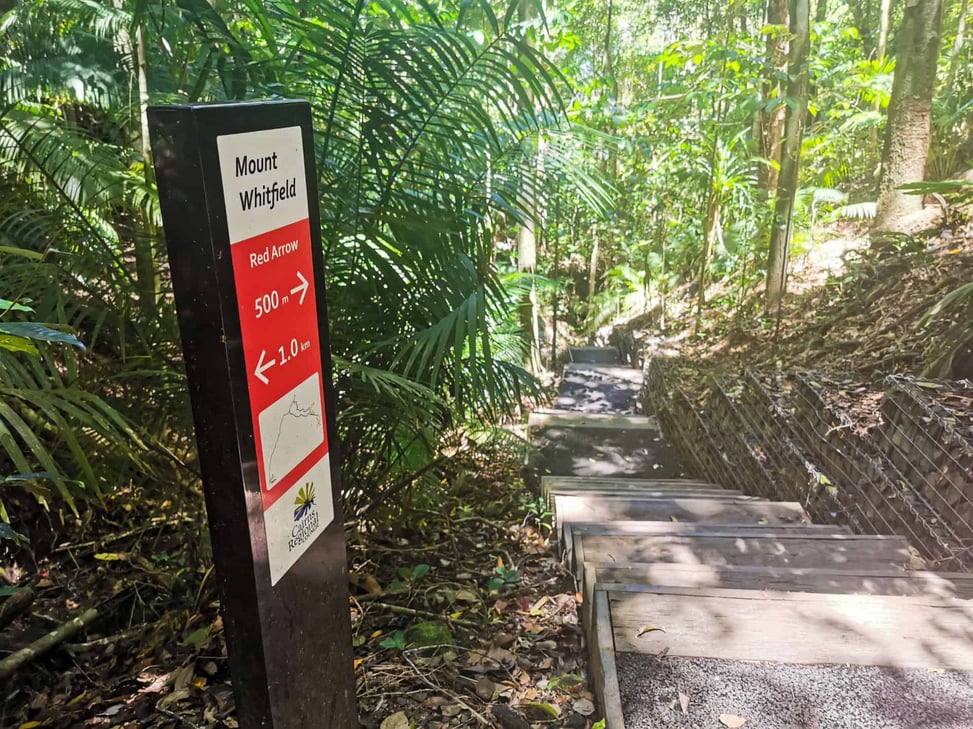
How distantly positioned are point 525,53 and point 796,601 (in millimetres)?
1926

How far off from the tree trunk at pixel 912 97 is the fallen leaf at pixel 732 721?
5816 mm

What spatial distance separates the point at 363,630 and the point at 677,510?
1767 mm

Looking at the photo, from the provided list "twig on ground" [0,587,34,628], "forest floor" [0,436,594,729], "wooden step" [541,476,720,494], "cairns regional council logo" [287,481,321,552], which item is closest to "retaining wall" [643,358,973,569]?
"wooden step" [541,476,720,494]

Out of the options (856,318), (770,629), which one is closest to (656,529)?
→ (770,629)

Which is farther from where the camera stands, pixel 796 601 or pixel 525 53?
pixel 525 53

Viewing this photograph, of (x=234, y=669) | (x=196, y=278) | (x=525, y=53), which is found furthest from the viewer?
(x=525, y=53)

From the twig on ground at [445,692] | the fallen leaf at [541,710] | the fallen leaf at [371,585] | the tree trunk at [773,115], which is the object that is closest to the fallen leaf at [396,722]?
the twig on ground at [445,692]

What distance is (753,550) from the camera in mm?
2676

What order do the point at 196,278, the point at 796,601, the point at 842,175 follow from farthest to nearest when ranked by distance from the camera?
1. the point at 842,175
2. the point at 796,601
3. the point at 196,278

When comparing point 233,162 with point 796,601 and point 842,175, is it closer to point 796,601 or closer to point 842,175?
point 796,601

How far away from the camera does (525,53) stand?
2211 mm

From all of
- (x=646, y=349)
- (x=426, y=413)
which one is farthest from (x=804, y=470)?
(x=646, y=349)

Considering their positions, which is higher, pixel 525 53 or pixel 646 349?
pixel 525 53

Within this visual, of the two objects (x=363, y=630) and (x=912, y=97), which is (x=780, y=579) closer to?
(x=363, y=630)
